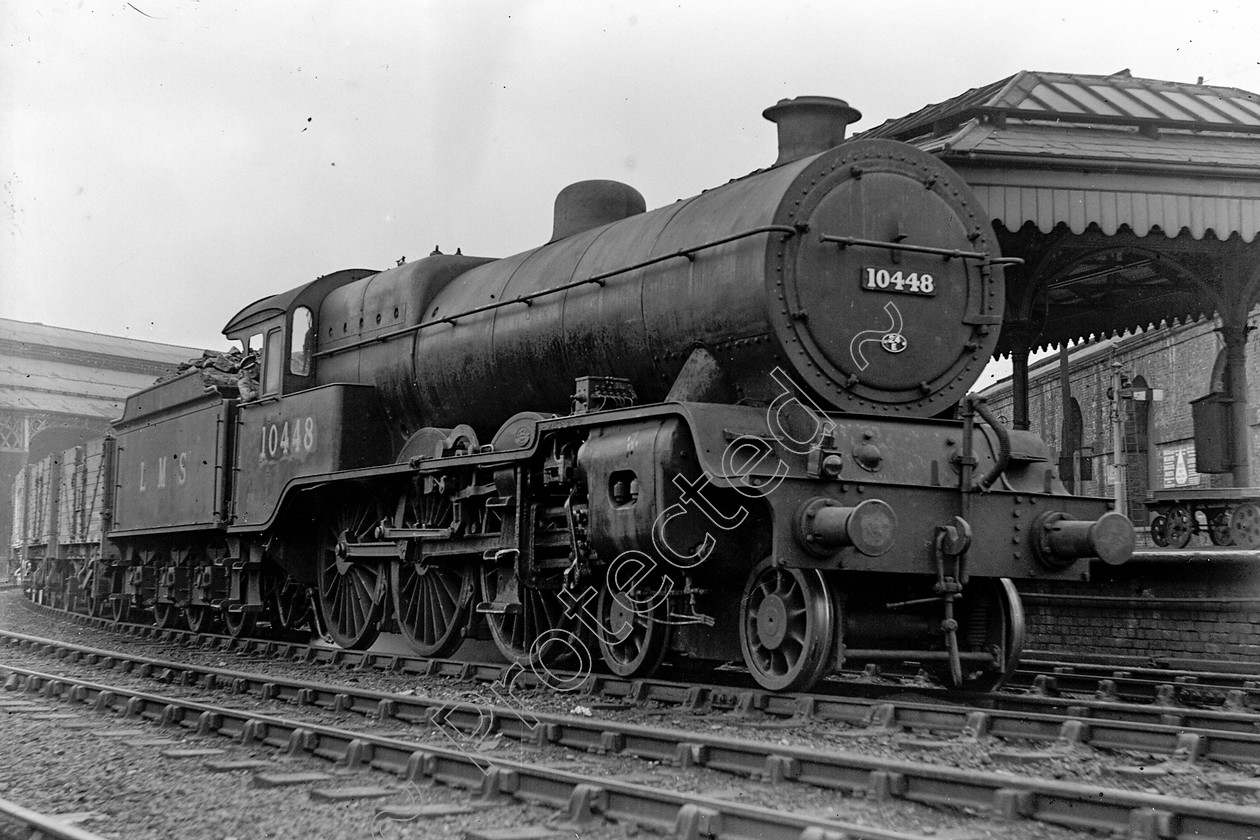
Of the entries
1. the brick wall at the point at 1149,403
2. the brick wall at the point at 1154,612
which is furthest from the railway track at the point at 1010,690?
the brick wall at the point at 1149,403

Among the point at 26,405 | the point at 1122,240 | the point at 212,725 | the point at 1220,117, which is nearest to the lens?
the point at 212,725

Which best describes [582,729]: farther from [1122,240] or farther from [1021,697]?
[1122,240]

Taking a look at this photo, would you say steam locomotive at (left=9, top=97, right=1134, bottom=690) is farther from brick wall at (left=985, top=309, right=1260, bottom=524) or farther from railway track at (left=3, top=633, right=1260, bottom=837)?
brick wall at (left=985, top=309, right=1260, bottom=524)

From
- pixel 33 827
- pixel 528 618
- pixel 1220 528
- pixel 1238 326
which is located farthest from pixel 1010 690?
pixel 1220 528

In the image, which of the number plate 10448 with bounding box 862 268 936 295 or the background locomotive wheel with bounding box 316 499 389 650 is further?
the background locomotive wheel with bounding box 316 499 389 650

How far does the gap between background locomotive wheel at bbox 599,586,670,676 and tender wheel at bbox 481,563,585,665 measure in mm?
338

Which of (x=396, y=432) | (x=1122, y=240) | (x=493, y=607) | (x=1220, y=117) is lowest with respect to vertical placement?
(x=493, y=607)

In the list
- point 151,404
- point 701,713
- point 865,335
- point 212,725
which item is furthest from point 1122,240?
point 151,404

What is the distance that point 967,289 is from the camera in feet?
26.7

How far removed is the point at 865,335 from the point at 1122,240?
448 cm

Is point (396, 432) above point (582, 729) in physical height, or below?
above

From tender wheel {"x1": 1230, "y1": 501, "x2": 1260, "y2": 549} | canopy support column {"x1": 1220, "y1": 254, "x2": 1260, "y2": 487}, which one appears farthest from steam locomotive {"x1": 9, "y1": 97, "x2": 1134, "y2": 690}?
tender wheel {"x1": 1230, "y1": 501, "x2": 1260, "y2": 549}

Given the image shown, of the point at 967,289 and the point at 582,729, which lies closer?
the point at 582,729

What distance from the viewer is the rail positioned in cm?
748
